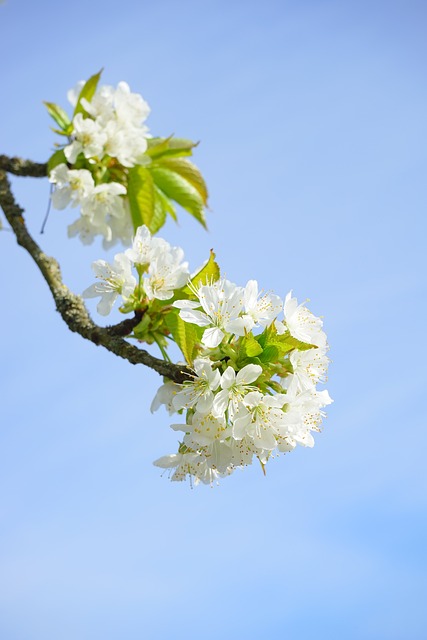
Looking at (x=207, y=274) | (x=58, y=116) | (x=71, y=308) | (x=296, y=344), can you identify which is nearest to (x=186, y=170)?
(x=58, y=116)

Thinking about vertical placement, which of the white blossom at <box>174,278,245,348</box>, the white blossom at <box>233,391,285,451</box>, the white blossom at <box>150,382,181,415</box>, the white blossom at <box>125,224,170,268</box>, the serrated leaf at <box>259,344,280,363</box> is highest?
the white blossom at <box>125,224,170,268</box>

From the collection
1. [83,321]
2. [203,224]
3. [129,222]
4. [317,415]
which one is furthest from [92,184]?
[317,415]

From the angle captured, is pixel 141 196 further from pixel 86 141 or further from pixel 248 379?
pixel 248 379

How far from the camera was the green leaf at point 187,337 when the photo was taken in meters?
2.30

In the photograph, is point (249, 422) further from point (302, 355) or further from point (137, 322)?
point (137, 322)

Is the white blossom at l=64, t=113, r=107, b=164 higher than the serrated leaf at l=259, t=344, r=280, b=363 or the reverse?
higher

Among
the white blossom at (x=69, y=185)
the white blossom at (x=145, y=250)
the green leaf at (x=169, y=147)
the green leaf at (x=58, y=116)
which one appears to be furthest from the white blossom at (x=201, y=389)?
the green leaf at (x=58, y=116)

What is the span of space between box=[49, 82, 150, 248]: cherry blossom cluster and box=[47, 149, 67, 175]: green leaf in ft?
0.03

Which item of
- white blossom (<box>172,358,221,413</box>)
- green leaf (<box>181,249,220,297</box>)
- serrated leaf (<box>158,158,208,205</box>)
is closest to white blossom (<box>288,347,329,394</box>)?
white blossom (<box>172,358,221,413</box>)

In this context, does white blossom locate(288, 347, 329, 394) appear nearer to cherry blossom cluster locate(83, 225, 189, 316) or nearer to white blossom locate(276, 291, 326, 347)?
white blossom locate(276, 291, 326, 347)

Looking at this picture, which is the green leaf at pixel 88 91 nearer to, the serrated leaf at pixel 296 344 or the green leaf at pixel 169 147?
the green leaf at pixel 169 147

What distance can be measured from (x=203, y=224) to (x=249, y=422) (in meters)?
1.55

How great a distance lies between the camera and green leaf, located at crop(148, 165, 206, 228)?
138 inches

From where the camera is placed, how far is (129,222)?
3623 millimetres
